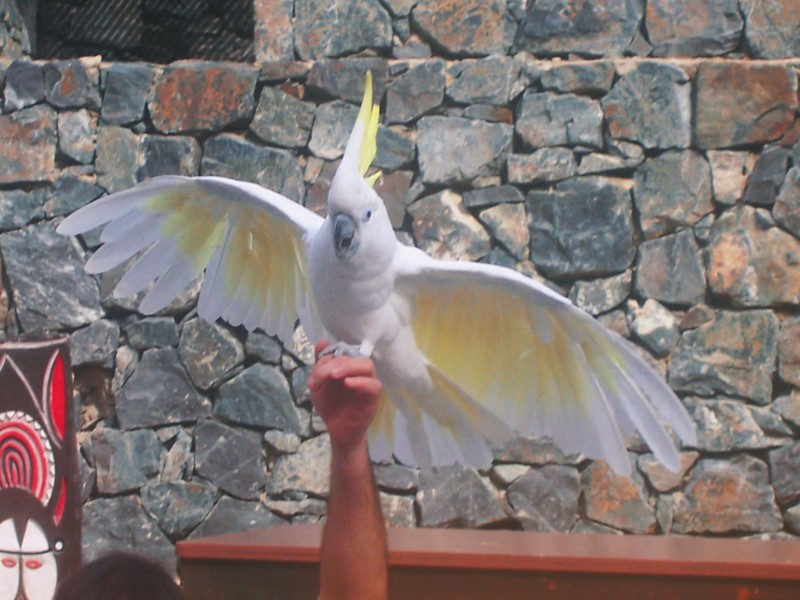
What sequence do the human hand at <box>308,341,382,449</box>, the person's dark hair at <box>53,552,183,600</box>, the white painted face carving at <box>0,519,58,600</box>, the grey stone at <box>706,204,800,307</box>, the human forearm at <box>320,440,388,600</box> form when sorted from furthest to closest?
the grey stone at <box>706,204,800,307</box> → the white painted face carving at <box>0,519,58,600</box> → the human forearm at <box>320,440,388,600</box> → the human hand at <box>308,341,382,449</box> → the person's dark hair at <box>53,552,183,600</box>

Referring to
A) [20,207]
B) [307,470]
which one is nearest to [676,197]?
[307,470]

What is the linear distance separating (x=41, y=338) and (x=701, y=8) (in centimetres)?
175

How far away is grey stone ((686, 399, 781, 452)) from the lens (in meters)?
2.22

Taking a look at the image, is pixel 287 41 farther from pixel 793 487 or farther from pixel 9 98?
pixel 793 487

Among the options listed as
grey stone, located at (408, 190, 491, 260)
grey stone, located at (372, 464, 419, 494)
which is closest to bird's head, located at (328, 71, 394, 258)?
grey stone, located at (408, 190, 491, 260)

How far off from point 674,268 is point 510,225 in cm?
42

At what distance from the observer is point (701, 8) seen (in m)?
2.24

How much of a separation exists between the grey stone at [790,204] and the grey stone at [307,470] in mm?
1280

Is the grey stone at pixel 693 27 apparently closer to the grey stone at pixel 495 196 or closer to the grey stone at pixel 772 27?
the grey stone at pixel 772 27

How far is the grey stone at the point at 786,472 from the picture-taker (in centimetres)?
223

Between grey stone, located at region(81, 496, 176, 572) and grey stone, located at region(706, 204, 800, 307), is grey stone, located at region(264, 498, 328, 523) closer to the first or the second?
grey stone, located at region(81, 496, 176, 572)

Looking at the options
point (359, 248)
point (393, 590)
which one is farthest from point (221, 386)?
point (359, 248)

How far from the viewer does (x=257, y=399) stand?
2.38 metres

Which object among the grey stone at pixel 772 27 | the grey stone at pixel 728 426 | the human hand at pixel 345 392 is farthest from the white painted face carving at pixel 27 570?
the grey stone at pixel 772 27
